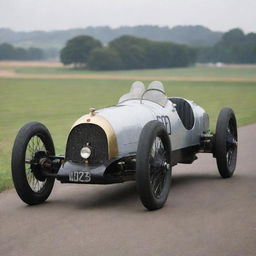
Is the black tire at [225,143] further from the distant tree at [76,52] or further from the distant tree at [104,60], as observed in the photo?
the distant tree at [104,60]

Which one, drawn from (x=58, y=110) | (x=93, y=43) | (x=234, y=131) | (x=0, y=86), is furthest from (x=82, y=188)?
(x=93, y=43)

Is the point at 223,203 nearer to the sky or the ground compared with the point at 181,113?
nearer to the ground

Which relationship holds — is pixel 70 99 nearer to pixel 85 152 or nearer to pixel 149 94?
pixel 149 94

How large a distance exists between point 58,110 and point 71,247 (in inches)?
874

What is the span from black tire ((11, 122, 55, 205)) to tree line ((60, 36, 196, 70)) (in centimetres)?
4914

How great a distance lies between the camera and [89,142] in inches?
324

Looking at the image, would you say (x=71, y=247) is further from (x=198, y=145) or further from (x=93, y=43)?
(x=93, y=43)

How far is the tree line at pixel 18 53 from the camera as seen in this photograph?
61.2 metres

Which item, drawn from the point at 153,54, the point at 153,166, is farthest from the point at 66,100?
the point at 153,54

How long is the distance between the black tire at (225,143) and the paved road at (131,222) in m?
0.23

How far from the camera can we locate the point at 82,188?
948 centimetres

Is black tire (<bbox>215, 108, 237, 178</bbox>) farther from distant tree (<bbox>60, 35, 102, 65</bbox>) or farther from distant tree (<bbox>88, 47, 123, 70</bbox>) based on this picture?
distant tree (<bbox>88, 47, 123, 70</bbox>)

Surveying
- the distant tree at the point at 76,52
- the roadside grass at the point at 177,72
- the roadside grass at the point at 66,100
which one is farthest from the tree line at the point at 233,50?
the distant tree at the point at 76,52

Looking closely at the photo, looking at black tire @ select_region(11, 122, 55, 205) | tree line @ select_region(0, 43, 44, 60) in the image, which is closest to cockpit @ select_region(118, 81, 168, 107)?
black tire @ select_region(11, 122, 55, 205)
